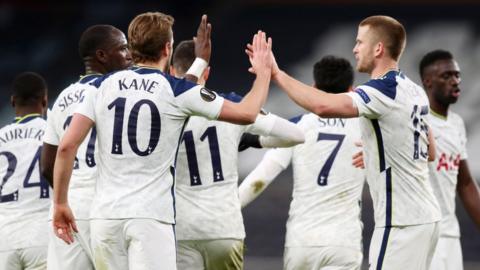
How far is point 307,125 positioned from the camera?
862 cm

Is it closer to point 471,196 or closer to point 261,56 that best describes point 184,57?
point 261,56

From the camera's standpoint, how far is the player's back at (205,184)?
7.46 m

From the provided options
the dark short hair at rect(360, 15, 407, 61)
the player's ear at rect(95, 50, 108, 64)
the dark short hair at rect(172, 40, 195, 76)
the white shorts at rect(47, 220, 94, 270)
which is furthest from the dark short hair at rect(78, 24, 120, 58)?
the dark short hair at rect(360, 15, 407, 61)

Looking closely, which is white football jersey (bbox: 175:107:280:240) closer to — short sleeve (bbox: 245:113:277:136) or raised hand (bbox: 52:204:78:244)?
short sleeve (bbox: 245:113:277:136)

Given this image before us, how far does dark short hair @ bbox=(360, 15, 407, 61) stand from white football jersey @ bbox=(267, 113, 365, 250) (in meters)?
1.33

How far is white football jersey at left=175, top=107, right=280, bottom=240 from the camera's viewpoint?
7.46 meters

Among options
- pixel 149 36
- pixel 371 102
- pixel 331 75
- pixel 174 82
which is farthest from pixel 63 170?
pixel 331 75

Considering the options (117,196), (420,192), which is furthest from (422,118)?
(117,196)

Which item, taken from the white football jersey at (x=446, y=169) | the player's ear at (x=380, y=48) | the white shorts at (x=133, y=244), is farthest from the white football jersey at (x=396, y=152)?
the white football jersey at (x=446, y=169)

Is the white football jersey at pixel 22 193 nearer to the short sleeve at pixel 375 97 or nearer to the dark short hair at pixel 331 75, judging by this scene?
the dark short hair at pixel 331 75

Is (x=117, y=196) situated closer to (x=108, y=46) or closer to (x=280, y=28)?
(x=108, y=46)

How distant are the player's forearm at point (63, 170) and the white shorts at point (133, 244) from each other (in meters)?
0.26

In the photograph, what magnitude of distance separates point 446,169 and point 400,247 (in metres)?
2.40

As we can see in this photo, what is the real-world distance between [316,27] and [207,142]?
18156mm
